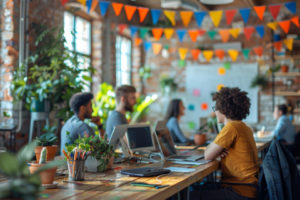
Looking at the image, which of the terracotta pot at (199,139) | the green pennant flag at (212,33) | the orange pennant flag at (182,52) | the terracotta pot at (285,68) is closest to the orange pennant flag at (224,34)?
the green pennant flag at (212,33)

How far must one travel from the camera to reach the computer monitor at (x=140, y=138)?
9.43 feet

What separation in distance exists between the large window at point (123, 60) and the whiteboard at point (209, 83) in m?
1.24

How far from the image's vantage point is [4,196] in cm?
100

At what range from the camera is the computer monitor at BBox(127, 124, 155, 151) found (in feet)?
9.43

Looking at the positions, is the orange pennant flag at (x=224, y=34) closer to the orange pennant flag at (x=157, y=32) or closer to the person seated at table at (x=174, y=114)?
the orange pennant flag at (x=157, y=32)

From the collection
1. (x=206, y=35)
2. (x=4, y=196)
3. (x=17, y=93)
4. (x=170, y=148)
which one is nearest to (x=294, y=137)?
(x=206, y=35)

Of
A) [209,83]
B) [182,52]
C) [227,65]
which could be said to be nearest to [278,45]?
[227,65]

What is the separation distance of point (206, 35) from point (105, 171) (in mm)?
5755

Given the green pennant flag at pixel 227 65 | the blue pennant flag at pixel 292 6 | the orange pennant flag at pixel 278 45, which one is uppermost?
the blue pennant flag at pixel 292 6

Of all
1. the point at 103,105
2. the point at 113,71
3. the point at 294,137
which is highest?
the point at 113,71

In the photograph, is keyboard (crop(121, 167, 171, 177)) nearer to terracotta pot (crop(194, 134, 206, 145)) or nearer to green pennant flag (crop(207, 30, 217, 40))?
terracotta pot (crop(194, 134, 206, 145))

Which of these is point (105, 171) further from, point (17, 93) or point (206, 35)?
point (206, 35)

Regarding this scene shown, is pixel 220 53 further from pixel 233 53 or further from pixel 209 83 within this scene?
pixel 209 83

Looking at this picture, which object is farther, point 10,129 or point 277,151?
point 10,129
